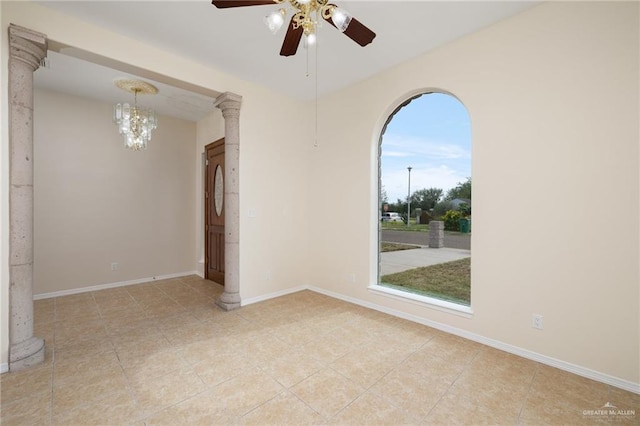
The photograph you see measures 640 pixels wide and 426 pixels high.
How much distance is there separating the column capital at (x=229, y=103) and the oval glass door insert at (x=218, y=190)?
1360 millimetres

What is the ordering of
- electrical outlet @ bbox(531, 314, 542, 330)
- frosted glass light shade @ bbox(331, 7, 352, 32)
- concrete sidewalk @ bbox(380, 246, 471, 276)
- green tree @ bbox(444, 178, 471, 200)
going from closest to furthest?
frosted glass light shade @ bbox(331, 7, 352, 32) → electrical outlet @ bbox(531, 314, 542, 330) → green tree @ bbox(444, 178, 471, 200) → concrete sidewalk @ bbox(380, 246, 471, 276)

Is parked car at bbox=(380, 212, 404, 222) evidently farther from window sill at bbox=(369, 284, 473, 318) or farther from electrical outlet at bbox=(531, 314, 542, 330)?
electrical outlet at bbox=(531, 314, 542, 330)

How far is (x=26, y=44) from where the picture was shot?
89.9 inches

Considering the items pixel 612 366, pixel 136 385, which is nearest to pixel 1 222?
pixel 136 385

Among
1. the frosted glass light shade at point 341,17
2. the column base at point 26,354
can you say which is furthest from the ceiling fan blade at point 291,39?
the column base at point 26,354

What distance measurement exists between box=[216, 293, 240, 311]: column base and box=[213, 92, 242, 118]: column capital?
94.9 inches

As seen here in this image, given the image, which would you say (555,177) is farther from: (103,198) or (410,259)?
(103,198)

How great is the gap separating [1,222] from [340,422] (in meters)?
2.99

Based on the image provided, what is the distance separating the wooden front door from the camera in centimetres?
482

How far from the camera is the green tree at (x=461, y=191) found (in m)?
3.06

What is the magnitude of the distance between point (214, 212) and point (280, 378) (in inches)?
140

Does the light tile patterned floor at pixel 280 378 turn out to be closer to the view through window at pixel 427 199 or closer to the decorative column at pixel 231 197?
the decorative column at pixel 231 197

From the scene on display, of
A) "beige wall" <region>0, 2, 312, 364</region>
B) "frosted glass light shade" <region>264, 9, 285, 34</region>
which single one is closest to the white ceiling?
"beige wall" <region>0, 2, 312, 364</region>

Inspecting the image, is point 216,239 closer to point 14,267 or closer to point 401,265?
point 14,267
